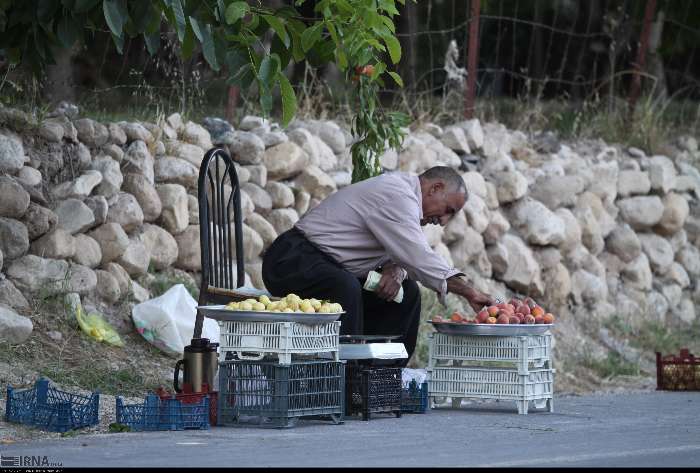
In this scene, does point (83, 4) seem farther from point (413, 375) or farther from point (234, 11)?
point (413, 375)

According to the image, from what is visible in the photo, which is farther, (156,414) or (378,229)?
(378,229)

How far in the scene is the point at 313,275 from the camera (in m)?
7.24

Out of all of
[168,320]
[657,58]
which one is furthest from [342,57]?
[657,58]

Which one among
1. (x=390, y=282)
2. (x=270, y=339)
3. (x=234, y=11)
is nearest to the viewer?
(x=234, y=11)

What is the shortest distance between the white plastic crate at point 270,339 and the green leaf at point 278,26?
1.43m

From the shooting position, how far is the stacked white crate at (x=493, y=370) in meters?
7.39

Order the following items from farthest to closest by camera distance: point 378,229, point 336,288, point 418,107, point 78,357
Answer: point 418,107 < point 78,357 < point 378,229 < point 336,288

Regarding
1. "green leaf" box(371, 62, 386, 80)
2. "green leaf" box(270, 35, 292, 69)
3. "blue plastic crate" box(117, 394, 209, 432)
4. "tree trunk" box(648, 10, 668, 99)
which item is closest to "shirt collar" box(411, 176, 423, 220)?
"green leaf" box(371, 62, 386, 80)

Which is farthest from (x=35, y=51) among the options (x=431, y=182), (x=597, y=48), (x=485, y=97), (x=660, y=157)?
(x=597, y=48)

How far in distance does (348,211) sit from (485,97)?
627cm

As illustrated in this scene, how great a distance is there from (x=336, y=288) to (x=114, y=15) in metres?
2.27

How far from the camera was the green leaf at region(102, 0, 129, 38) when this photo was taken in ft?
18.0

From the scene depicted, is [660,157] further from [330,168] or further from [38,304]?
[38,304]

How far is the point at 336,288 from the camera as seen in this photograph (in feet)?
23.4
